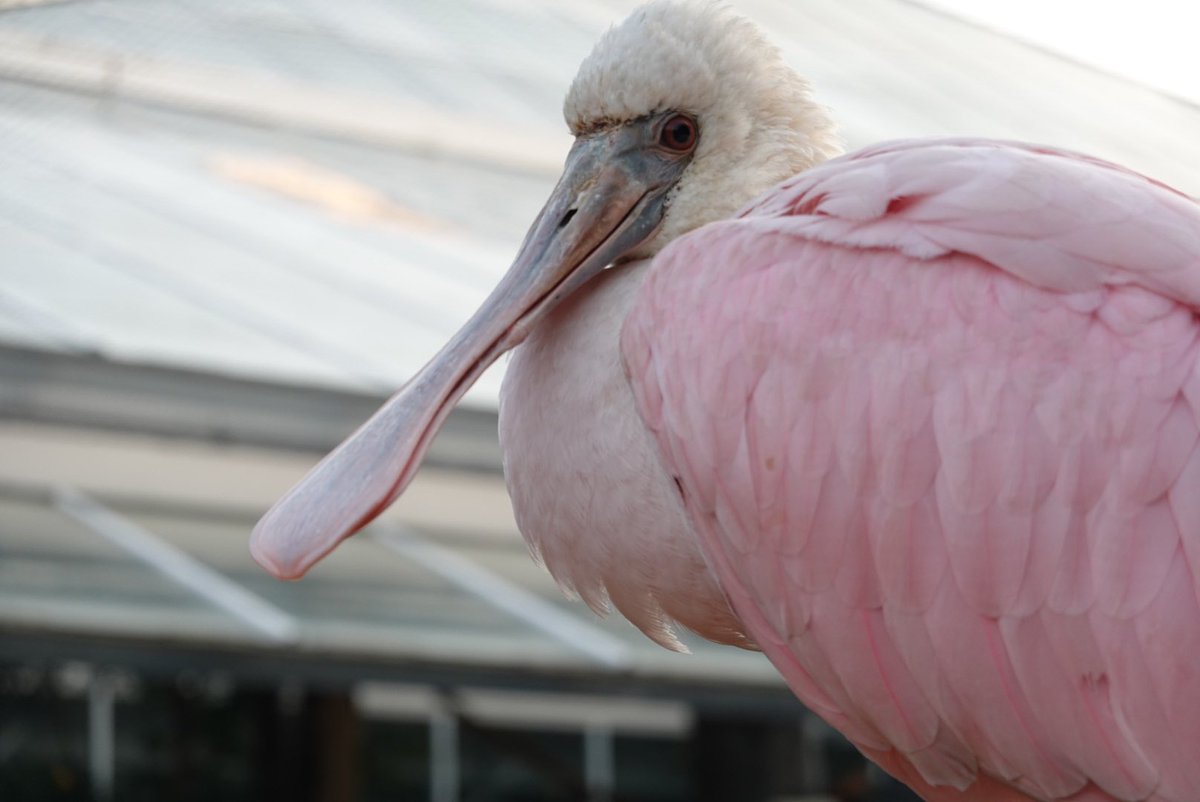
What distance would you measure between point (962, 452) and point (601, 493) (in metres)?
0.52

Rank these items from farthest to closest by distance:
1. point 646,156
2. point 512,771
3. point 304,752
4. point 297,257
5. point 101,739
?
point 512,771, point 304,752, point 101,739, point 297,257, point 646,156

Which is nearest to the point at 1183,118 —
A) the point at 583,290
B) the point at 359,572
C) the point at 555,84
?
the point at 555,84

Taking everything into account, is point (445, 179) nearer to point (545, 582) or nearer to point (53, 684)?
point (545, 582)

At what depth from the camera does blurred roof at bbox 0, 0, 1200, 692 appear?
7398 mm

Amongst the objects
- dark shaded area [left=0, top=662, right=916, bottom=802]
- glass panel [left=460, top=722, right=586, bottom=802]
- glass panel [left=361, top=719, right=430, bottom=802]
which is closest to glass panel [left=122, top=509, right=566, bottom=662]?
dark shaded area [left=0, top=662, right=916, bottom=802]

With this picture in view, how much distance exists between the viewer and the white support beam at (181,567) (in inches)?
360

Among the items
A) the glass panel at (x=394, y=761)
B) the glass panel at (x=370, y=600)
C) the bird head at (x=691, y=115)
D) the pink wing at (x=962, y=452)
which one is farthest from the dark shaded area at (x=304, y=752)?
the pink wing at (x=962, y=452)

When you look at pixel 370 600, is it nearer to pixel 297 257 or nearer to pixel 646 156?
pixel 297 257

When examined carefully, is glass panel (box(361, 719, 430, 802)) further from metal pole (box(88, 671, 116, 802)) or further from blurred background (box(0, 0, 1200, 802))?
metal pole (box(88, 671, 116, 802))

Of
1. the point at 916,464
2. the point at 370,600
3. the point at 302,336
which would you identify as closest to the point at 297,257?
the point at 302,336

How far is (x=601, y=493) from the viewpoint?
2963 millimetres

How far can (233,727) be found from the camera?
13031 millimetres

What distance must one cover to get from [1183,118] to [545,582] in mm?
5758

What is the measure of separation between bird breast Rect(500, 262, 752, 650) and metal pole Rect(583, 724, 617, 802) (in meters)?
11.2
